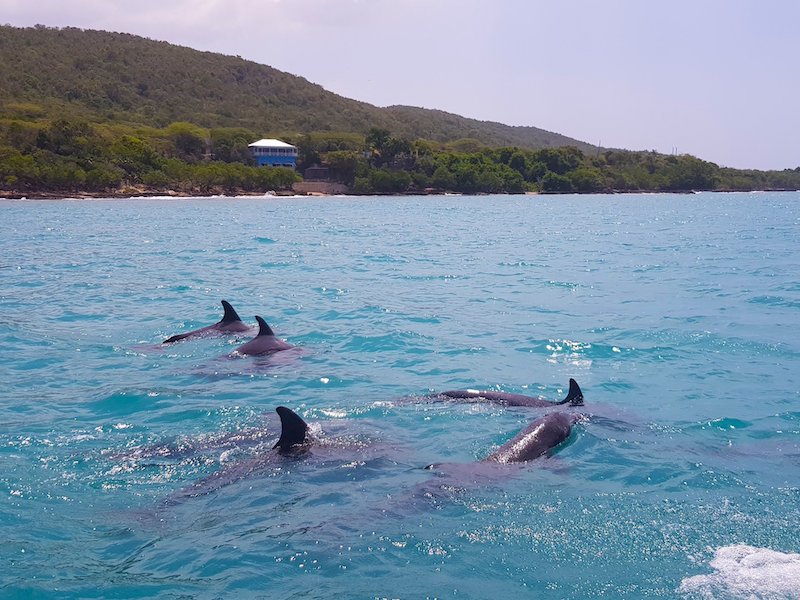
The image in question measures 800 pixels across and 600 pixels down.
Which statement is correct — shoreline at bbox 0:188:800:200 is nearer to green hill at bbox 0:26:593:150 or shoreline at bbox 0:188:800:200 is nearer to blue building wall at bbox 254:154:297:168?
blue building wall at bbox 254:154:297:168

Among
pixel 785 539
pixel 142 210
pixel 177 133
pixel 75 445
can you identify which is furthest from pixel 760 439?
pixel 177 133

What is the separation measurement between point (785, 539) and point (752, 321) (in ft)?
43.1

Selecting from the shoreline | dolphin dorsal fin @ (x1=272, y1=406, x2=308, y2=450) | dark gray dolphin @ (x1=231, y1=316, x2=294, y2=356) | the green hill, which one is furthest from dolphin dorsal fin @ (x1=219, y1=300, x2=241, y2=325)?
the green hill

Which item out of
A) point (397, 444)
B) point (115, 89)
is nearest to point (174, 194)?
point (115, 89)

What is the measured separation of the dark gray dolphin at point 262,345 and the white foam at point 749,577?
10047 millimetres

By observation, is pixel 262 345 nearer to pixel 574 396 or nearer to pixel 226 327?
pixel 226 327

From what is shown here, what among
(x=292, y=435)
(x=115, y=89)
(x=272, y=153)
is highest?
(x=115, y=89)

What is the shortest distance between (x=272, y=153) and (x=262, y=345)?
383 feet

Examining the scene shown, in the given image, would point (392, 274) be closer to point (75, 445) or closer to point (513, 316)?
point (513, 316)

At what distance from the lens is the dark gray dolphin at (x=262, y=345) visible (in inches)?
→ 610

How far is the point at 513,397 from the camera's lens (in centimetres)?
1239

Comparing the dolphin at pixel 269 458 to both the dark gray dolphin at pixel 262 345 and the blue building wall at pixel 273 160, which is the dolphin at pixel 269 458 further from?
the blue building wall at pixel 273 160

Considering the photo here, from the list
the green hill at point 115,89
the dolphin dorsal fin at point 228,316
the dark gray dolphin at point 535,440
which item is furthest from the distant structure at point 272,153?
the dark gray dolphin at point 535,440

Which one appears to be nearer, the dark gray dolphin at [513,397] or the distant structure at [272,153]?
the dark gray dolphin at [513,397]
